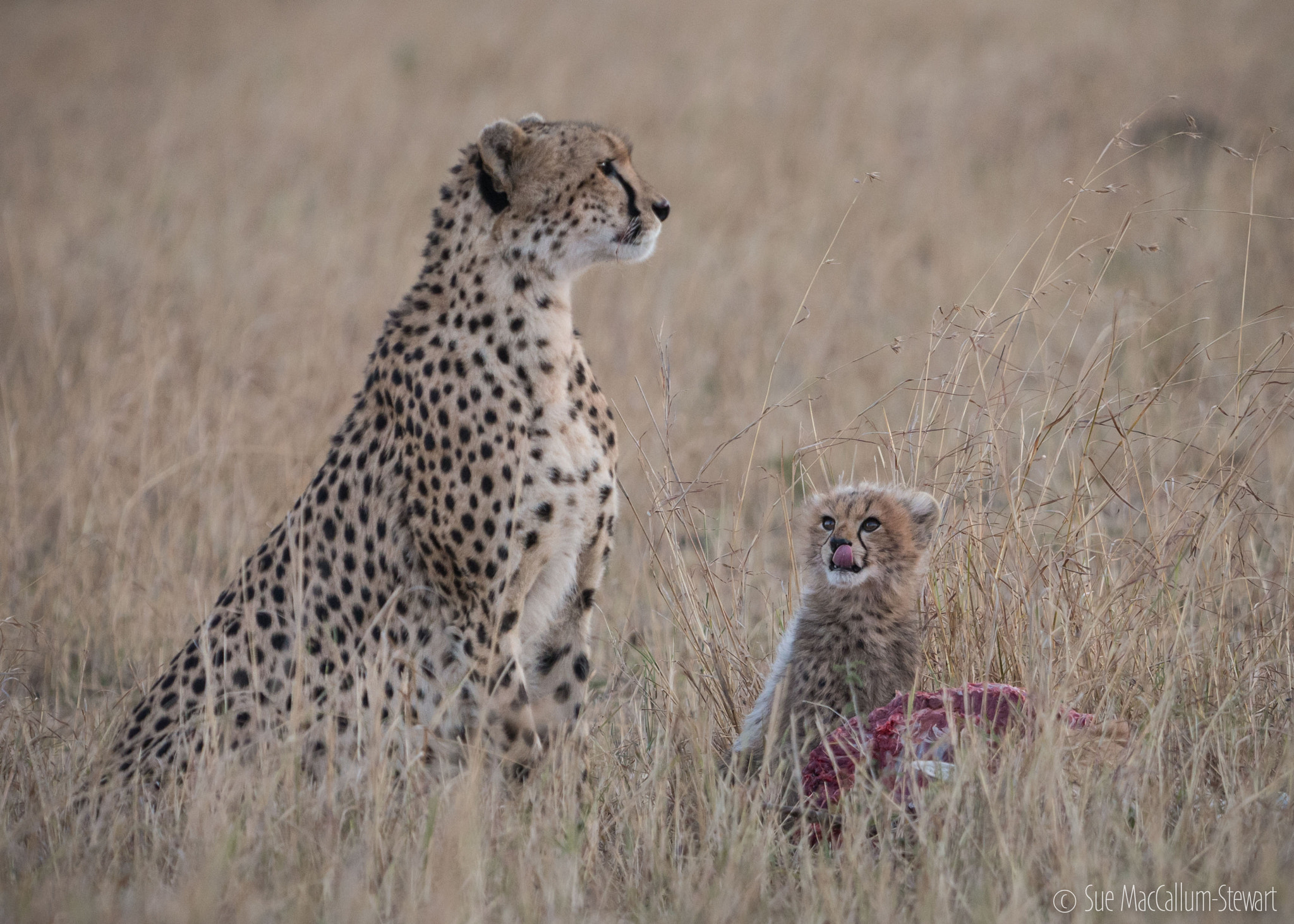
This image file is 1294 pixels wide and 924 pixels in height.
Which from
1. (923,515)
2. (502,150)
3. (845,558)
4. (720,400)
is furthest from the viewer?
(720,400)

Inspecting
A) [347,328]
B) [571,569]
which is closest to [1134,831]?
[571,569]

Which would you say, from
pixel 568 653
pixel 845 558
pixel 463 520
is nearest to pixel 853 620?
pixel 845 558

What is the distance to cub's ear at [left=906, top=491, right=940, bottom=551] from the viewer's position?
2732mm

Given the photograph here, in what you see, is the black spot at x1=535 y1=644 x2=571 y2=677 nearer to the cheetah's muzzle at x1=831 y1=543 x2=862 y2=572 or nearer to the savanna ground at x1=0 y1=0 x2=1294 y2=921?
the savanna ground at x1=0 y1=0 x2=1294 y2=921

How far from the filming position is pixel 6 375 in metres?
5.75

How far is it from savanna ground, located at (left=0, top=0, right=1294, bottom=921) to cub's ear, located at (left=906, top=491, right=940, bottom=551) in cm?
11

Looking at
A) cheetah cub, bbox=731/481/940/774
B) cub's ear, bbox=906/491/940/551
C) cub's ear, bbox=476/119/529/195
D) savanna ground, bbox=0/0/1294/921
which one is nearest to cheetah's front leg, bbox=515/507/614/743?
savanna ground, bbox=0/0/1294/921

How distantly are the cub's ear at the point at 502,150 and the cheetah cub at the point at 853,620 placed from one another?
100 centimetres

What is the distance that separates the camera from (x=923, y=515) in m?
2.74

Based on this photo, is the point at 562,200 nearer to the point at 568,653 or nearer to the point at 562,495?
the point at 562,495

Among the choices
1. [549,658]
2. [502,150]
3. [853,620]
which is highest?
[502,150]

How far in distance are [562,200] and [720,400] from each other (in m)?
2.88

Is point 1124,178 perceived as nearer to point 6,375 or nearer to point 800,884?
point 6,375

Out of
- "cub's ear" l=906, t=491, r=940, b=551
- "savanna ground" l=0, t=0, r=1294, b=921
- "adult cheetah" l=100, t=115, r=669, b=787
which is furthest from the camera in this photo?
"cub's ear" l=906, t=491, r=940, b=551
